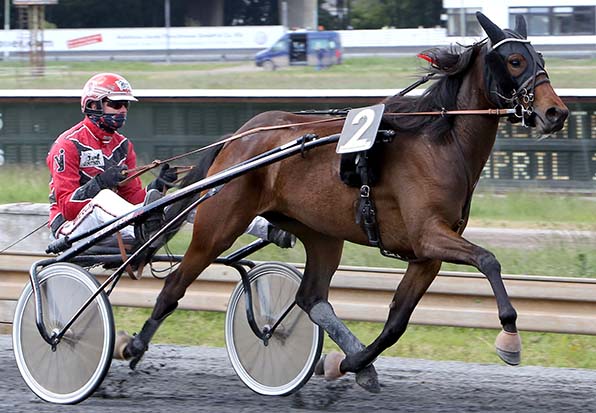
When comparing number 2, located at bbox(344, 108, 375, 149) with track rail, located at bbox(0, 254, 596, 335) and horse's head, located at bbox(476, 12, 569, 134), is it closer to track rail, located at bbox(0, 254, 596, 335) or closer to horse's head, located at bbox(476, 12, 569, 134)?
horse's head, located at bbox(476, 12, 569, 134)

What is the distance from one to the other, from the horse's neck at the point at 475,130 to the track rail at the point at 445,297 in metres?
1.31

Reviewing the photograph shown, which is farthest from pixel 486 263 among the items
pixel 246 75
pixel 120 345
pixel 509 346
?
pixel 246 75

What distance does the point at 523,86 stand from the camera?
457cm

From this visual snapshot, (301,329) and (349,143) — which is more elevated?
(349,143)

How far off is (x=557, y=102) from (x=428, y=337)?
260 cm

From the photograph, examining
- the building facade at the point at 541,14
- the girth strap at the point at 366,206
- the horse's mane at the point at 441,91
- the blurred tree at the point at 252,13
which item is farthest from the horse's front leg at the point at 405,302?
the blurred tree at the point at 252,13

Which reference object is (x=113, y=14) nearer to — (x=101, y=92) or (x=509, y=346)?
(x=101, y=92)

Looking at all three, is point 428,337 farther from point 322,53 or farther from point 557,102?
point 322,53

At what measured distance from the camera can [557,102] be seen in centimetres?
451

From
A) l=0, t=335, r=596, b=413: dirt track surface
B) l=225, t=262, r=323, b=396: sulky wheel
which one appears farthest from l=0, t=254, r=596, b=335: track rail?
l=225, t=262, r=323, b=396: sulky wheel

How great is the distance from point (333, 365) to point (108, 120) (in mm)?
1735

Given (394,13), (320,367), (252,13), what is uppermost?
(252,13)

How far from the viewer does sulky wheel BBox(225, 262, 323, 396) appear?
5.50 meters

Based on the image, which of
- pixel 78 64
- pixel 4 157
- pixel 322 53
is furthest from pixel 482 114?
pixel 78 64
